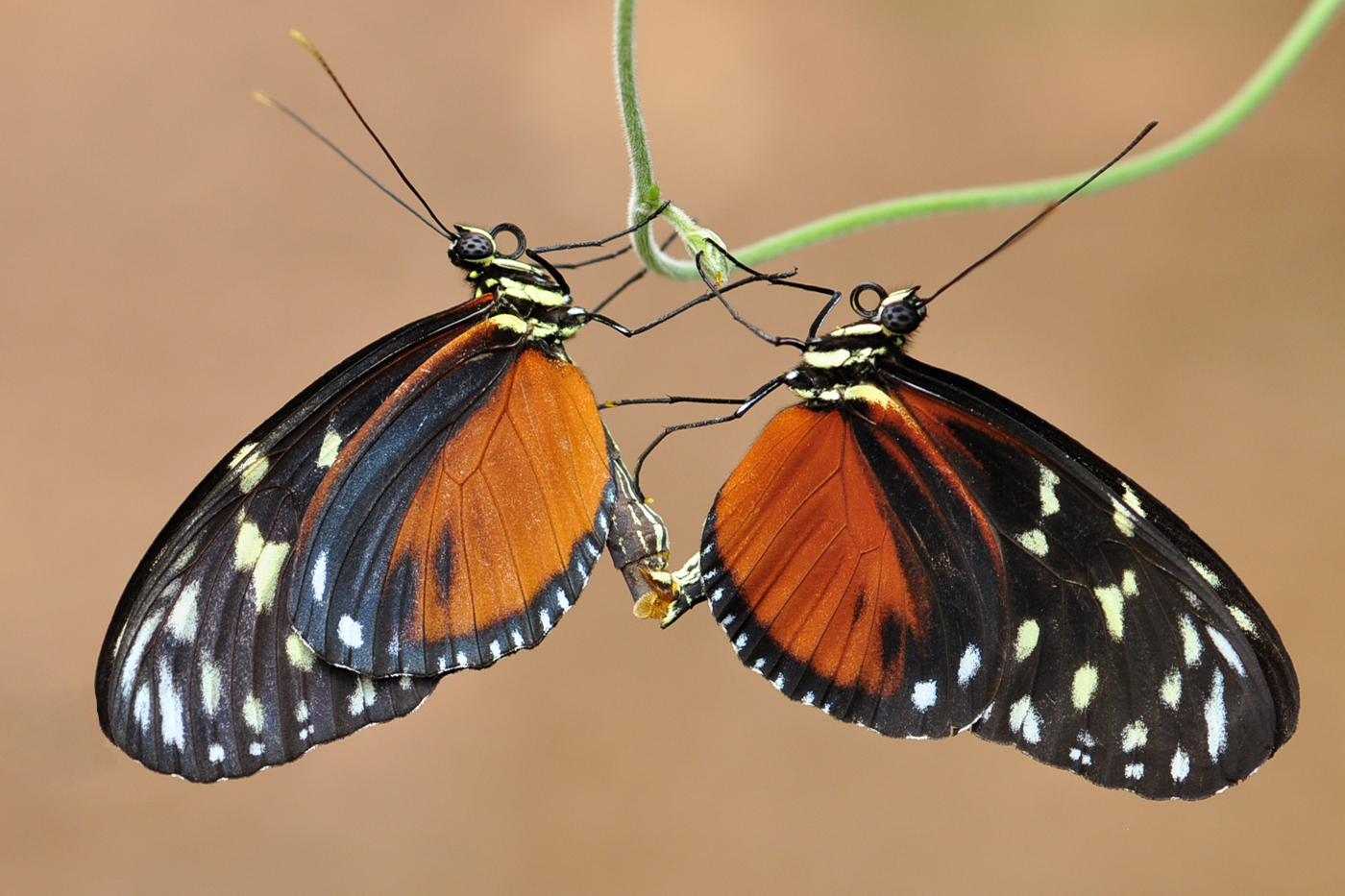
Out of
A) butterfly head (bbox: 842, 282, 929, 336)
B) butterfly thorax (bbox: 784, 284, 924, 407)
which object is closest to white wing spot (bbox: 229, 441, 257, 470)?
butterfly thorax (bbox: 784, 284, 924, 407)

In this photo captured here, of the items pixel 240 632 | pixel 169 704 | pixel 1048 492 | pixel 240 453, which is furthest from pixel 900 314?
pixel 169 704

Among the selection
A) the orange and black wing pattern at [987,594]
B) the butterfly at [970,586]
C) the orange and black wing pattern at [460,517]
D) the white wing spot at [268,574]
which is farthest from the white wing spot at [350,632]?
the orange and black wing pattern at [987,594]

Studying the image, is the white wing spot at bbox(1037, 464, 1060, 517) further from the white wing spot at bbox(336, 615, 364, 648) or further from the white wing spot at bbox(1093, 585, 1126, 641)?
the white wing spot at bbox(336, 615, 364, 648)

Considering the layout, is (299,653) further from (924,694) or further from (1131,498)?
(1131,498)

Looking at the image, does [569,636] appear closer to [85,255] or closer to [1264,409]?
[85,255]

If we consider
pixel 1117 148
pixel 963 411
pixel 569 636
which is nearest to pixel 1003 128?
pixel 1117 148

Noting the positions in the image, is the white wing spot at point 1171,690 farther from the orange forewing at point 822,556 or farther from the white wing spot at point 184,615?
the white wing spot at point 184,615
